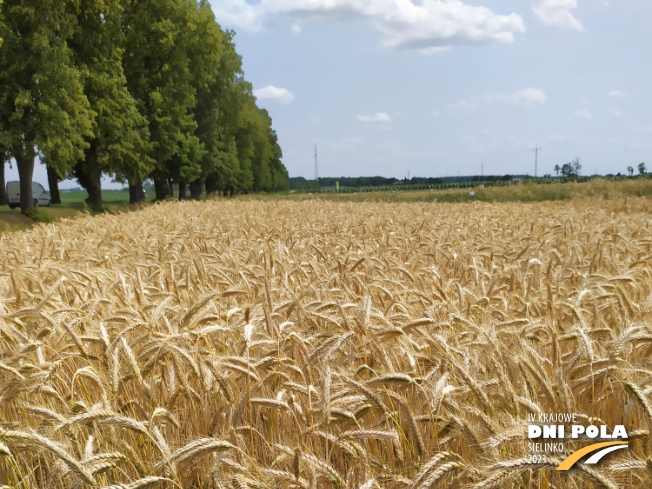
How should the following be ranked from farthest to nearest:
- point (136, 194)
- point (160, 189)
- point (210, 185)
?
point (210, 185), point (160, 189), point (136, 194)

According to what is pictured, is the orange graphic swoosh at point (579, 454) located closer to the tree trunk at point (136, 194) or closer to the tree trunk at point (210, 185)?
the tree trunk at point (136, 194)

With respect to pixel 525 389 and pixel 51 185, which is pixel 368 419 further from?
pixel 51 185

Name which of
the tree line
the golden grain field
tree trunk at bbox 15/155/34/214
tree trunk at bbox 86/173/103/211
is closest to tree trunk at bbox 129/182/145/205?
the tree line

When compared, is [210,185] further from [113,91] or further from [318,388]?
[318,388]

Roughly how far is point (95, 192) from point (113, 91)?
654cm

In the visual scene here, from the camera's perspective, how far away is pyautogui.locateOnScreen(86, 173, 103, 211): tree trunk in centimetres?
3034

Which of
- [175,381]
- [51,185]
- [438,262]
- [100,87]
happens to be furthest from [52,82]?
[175,381]

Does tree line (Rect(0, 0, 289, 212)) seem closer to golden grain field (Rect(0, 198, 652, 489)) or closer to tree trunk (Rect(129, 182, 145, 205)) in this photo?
tree trunk (Rect(129, 182, 145, 205))

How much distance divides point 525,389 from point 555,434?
8.6 inches

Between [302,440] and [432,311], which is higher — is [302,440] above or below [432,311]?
below

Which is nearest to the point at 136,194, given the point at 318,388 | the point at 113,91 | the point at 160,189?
the point at 160,189

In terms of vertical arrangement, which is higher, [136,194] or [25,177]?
[25,177]

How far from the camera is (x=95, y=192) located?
31000 millimetres

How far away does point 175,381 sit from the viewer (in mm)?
2705
